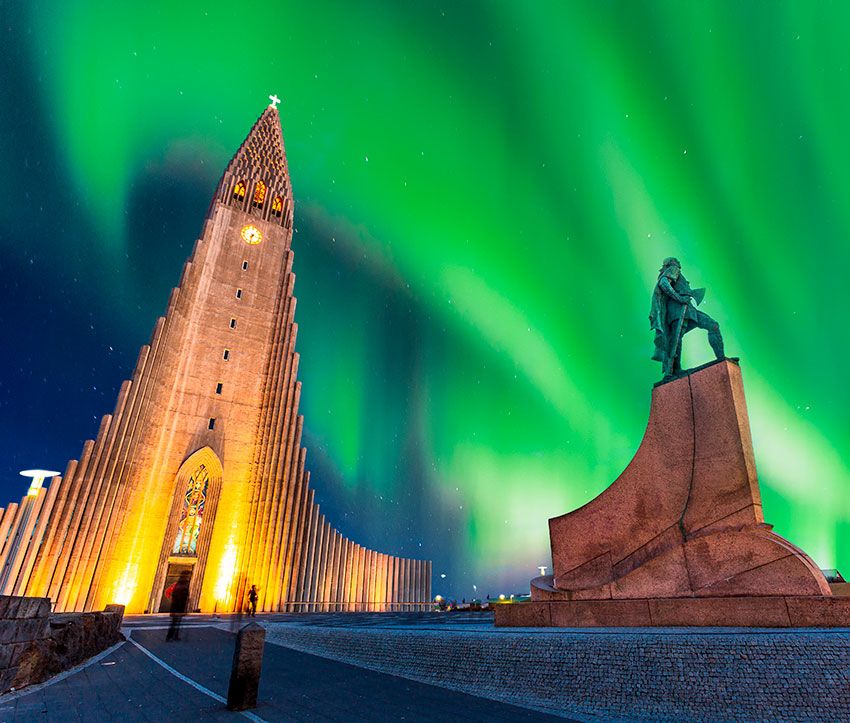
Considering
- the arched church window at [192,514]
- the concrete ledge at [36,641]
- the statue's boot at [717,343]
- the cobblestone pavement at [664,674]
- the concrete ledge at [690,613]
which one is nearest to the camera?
the cobblestone pavement at [664,674]

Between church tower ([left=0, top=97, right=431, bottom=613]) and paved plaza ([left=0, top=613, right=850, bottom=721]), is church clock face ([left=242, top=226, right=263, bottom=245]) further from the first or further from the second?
paved plaza ([left=0, top=613, right=850, bottom=721])

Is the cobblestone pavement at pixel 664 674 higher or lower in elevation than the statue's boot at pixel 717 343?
lower

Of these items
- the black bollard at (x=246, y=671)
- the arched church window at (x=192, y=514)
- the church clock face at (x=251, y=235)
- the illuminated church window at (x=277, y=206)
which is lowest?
the black bollard at (x=246, y=671)

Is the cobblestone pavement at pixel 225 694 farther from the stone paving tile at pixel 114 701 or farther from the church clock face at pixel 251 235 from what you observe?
the church clock face at pixel 251 235

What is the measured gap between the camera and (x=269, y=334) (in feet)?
99.9

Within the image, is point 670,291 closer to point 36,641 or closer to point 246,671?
point 246,671

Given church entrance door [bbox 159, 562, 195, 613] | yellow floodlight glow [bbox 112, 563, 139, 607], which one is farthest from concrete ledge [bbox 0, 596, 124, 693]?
church entrance door [bbox 159, 562, 195, 613]

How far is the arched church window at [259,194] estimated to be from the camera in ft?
116

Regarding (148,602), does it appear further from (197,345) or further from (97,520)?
(197,345)

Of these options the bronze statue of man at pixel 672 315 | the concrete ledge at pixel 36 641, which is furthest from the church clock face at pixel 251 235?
the bronze statue of man at pixel 672 315

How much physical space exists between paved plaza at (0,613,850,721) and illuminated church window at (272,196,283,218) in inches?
1326

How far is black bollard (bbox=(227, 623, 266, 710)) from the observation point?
14.6 feet

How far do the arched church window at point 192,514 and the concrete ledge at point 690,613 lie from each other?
21975 mm

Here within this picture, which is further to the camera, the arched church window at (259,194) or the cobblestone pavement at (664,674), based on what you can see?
the arched church window at (259,194)
